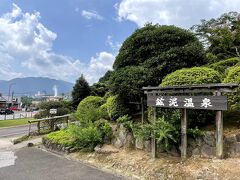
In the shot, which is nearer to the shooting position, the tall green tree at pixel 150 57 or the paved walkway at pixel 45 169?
the paved walkway at pixel 45 169

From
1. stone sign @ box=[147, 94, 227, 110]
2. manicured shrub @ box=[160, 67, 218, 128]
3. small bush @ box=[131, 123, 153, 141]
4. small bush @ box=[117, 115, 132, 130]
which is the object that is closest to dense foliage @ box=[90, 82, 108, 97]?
small bush @ box=[117, 115, 132, 130]

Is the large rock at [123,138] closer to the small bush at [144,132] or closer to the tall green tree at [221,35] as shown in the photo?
the small bush at [144,132]

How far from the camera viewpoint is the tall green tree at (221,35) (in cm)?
1412

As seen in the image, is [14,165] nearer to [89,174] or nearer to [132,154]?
[89,174]

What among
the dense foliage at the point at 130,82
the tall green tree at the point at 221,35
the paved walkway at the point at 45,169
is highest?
the tall green tree at the point at 221,35

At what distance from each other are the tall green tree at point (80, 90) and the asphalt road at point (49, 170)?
46.5 ft

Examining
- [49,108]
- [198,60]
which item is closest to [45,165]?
[198,60]

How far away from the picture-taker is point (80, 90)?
930 inches

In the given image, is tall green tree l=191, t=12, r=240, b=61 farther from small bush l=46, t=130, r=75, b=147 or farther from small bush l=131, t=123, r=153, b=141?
small bush l=46, t=130, r=75, b=147

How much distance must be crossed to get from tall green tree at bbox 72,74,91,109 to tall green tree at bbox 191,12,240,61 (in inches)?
434

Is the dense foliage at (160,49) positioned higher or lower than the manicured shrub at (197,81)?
higher

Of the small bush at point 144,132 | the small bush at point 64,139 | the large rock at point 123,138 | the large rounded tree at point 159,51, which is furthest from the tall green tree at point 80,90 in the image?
the small bush at point 144,132

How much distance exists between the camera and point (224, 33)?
14180 mm

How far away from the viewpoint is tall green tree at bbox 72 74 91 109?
2364 cm
